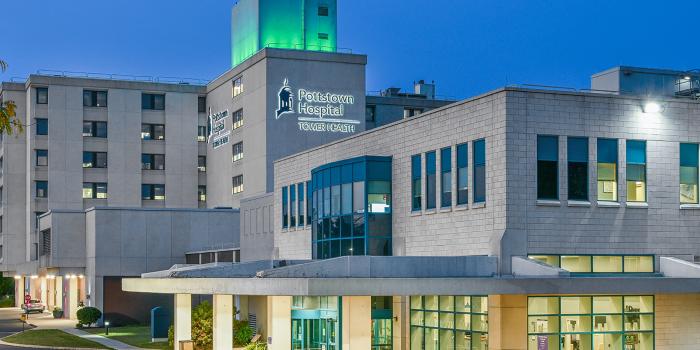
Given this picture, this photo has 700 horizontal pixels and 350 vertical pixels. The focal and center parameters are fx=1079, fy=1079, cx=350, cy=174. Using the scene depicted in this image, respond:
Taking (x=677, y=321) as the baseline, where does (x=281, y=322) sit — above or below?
below

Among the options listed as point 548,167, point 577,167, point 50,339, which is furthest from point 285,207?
point 577,167

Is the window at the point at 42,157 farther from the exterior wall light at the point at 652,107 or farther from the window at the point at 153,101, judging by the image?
the exterior wall light at the point at 652,107

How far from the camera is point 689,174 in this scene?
42344mm

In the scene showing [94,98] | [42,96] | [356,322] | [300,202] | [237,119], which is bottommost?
[356,322]

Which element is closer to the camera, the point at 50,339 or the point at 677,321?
the point at 677,321

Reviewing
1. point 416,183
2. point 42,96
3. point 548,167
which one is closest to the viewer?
point 548,167

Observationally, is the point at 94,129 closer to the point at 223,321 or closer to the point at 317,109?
the point at 317,109

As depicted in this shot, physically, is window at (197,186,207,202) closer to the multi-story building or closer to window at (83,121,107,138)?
window at (83,121,107,138)

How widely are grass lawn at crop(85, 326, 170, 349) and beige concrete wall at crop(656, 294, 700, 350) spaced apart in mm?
25959

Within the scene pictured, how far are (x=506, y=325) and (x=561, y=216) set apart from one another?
501cm

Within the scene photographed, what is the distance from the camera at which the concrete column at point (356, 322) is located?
121ft

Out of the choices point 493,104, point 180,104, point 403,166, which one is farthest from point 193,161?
point 493,104

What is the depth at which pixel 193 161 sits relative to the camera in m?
102

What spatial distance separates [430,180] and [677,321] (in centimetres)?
1122
